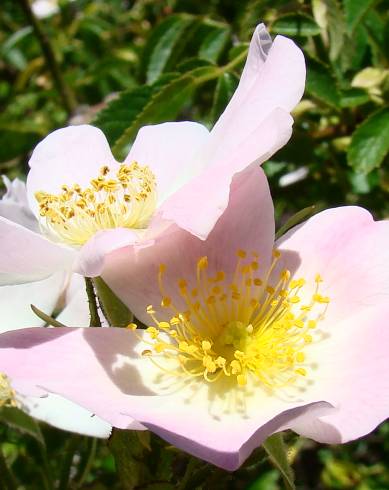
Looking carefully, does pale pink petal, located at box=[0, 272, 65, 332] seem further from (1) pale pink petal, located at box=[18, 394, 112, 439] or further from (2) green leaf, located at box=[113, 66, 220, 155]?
(2) green leaf, located at box=[113, 66, 220, 155]

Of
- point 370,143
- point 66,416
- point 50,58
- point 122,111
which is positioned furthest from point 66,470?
point 50,58

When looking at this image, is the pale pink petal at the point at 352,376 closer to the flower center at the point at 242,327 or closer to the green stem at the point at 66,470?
the flower center at the point at 242,327

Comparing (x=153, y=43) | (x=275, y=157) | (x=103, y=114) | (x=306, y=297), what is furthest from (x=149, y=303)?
(x=153, y=43)

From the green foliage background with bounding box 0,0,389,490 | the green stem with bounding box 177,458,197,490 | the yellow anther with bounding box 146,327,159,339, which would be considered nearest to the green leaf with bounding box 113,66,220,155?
the green foliage background with bounding box 0,0,389,490

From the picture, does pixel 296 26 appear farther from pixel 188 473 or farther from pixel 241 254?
pixel 188 473

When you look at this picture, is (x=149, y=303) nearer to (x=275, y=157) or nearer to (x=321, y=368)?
(x=321, y=368)

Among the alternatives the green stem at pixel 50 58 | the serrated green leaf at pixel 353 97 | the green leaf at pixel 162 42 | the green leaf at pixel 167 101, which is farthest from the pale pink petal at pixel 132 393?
the green stem at pixel 50 58
